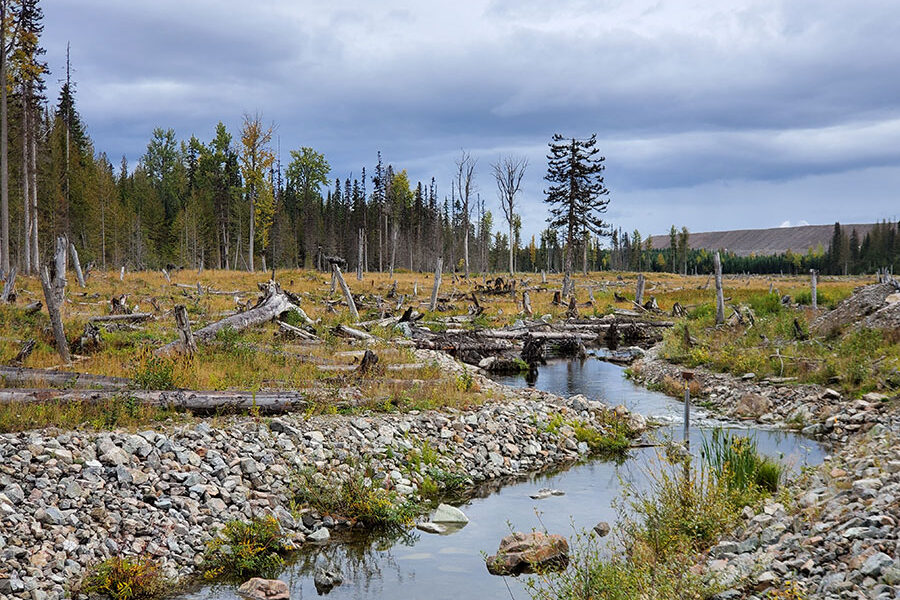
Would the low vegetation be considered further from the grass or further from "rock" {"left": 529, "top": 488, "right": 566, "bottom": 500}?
the grass

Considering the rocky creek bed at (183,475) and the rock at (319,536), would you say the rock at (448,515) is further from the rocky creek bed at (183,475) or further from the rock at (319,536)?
the rock at (319,536)

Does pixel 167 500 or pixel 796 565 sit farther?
pixel 167 500

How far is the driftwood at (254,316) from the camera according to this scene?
641 inches

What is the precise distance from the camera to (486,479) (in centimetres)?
1157

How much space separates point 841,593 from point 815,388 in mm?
12229

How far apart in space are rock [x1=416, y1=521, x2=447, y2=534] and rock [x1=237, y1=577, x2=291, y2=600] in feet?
8.01

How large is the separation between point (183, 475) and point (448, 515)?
3806 mm

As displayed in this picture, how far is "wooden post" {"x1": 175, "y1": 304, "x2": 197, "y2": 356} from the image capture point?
46.6ft

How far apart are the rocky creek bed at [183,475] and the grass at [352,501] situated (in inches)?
6.5

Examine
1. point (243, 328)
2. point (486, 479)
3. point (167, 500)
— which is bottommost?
point (486, 479)

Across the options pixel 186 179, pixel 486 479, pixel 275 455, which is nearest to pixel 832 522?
pixel 486 479

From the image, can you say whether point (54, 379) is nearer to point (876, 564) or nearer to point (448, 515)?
point (448, 515)

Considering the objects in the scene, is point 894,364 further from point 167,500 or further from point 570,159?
point 570,159

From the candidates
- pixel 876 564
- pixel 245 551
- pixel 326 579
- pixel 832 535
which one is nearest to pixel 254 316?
pixel 245 551
